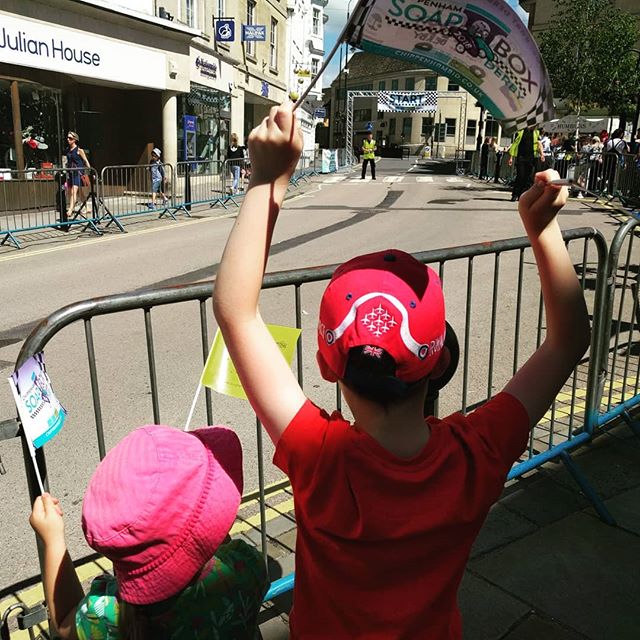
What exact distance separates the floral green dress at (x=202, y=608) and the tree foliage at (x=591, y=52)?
86.6 ft

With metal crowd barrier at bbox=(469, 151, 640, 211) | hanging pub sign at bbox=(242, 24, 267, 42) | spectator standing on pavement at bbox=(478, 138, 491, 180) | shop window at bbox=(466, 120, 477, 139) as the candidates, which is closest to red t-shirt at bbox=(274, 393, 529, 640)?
metal crowd barrier at bbox=(469, 151, 640, 211)

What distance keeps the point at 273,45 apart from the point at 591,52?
16.5m

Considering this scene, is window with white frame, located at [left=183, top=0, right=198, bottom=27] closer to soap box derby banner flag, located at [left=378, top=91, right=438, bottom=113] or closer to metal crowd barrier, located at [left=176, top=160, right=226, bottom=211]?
metal crowd barrier, located at [left=176, top=160, right=226, bottom=211]

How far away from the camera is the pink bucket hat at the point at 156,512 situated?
130 centimetres

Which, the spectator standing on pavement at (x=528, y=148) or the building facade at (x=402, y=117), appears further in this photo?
the building facade at (x=402, y=117)

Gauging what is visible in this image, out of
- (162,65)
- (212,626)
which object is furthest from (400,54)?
(162,65)

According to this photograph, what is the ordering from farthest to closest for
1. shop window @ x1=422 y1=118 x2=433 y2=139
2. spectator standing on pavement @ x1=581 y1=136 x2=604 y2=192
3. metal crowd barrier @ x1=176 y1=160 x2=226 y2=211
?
shop window @ x1=422 y1=118 x2=433 y2=139
spectator standing on pavement @ x1=581 y1=136 x2=604 y2=192
metal crowd barrier @ x1=176 y1=160 x2=226 y2=211

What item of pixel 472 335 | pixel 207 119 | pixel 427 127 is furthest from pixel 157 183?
pixel 427 127

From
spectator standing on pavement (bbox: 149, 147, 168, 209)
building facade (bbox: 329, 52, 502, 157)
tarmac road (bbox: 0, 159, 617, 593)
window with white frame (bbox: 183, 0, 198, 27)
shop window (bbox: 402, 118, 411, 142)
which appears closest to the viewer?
tarmac road (bbox: 0, 159, 617, 593)

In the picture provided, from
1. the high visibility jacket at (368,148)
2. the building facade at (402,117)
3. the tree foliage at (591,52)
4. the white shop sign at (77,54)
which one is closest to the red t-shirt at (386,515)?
the white shop sign at (77,54)

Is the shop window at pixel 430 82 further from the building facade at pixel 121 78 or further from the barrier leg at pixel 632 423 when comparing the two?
the barrier leg at pixel 632 423

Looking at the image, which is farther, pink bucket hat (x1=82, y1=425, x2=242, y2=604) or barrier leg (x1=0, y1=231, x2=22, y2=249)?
barrier leg (x1=0, y1=231, x2=22, y2=249)

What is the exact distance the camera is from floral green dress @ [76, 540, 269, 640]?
1432 mm

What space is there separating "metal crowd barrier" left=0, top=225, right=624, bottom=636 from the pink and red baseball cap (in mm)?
994
